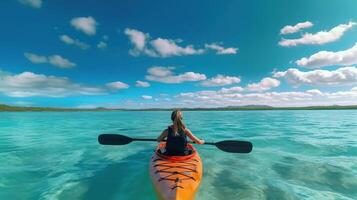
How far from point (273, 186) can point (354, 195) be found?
238 centimetres

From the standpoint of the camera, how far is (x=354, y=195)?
6.68m

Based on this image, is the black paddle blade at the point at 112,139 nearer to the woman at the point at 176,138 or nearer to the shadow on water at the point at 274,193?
the woman at the point at 176,138

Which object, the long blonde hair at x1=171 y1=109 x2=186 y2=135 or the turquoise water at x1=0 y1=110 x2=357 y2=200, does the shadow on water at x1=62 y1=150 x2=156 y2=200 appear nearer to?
the turquoise water at x1=0 y1=110 x2=357 y2=200

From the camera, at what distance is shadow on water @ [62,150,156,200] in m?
6.92

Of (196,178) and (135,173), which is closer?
(196,178)

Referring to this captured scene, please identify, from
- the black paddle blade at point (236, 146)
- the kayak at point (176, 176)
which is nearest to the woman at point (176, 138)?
the kayak at point (176, 176)

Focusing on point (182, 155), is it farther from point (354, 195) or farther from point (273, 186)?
point (354, 195)

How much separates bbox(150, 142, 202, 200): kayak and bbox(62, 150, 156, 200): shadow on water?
111 centimetres

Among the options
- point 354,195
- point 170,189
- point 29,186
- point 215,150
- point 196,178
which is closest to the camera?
point 170,189

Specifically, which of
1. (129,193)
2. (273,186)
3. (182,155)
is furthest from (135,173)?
(273,186)

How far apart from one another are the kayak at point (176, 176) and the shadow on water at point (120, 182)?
3.63ft

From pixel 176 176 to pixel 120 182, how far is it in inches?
135

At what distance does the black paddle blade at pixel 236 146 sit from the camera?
8930mm

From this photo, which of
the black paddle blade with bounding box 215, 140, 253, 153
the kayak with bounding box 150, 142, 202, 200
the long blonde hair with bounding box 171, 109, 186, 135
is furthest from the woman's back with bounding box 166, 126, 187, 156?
the black paddle blade with bounding box 215, 140, 253, 153
